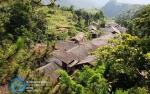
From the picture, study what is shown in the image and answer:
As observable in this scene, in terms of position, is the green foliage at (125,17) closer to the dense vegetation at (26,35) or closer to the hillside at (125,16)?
the hillside at (125,16)

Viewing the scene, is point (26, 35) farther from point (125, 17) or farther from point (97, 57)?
point (125, 17)

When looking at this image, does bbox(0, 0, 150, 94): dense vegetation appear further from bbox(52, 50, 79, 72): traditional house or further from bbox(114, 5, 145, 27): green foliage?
bbox(114, 5, 145, 27): green foliage

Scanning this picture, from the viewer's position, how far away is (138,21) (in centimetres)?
1016

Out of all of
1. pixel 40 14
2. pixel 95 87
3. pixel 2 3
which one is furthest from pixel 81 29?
pixel 2 3

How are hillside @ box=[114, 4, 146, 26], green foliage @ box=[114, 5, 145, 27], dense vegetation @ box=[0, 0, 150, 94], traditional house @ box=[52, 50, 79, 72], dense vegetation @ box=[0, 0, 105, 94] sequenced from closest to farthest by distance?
dense vegetation @ box=[0, 0, 105, 94] < dense vegetation @ box=[0, 0, 150, 94] < traditional house @ box=[52, 50, 79, 72] < green foliage @ box=[114, 5, 145, 27] < hillside @ box=[114, 4, 146, 26]

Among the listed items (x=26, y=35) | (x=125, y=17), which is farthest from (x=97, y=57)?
(x=125, y=17)

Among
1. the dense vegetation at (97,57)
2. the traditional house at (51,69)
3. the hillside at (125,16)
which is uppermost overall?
the dense vegetation at (97,57)

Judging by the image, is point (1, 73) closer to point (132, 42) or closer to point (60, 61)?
point (132, 42)

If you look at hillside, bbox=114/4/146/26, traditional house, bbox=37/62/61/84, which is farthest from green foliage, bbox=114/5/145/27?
traditional house, bbox=37/62/61/84

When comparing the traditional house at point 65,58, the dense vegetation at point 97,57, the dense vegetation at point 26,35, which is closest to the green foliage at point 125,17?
the dense vegetation at point 26,35

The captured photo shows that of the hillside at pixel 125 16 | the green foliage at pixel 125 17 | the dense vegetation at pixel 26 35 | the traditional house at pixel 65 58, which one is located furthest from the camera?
the hillside at pixel 125 16

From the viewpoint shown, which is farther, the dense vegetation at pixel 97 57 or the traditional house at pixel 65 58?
the traditional house at pixel 65 58

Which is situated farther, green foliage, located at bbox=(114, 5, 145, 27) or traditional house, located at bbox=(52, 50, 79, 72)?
green foliage, located at bbox=(114, 5, 145, 27)

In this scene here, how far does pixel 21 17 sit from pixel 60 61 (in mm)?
7570
